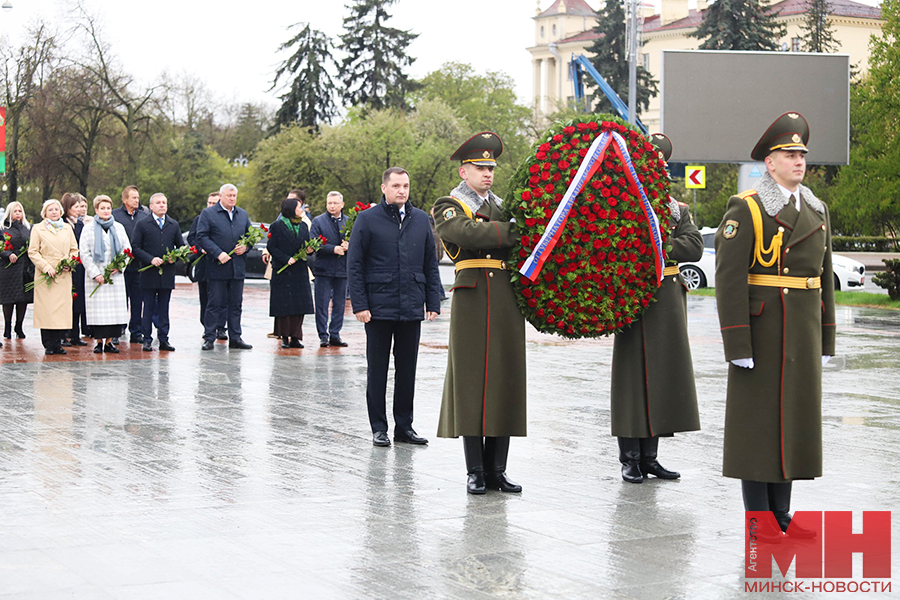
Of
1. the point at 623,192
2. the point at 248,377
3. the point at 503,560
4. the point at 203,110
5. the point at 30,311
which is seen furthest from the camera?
the point at 203,110

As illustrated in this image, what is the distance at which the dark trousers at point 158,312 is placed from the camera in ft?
47.7

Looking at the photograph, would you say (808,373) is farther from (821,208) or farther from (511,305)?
(511,305)

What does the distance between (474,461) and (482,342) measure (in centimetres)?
72

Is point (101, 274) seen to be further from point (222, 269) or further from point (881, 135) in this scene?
point (881, 135)

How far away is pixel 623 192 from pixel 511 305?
95cm

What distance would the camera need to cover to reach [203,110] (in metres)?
72.2

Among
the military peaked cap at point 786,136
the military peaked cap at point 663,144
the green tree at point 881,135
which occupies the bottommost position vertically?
the military peaked cap at point 786,136

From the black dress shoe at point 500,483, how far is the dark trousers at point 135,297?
8913 mm

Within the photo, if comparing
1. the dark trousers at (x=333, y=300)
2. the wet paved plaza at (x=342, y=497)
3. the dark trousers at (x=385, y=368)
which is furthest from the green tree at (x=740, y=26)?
the dark trousers at (x=385, y=368)

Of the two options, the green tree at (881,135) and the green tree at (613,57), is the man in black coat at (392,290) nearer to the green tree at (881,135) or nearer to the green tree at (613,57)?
the green tree at (881,135)

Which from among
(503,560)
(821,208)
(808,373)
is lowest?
(503,560)

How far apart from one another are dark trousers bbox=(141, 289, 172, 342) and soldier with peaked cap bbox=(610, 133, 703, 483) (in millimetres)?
8504

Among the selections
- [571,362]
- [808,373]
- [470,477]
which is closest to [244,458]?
[470,477]

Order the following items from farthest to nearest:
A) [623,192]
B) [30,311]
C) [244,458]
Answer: [30,311]
[244,458]
[623,192]
